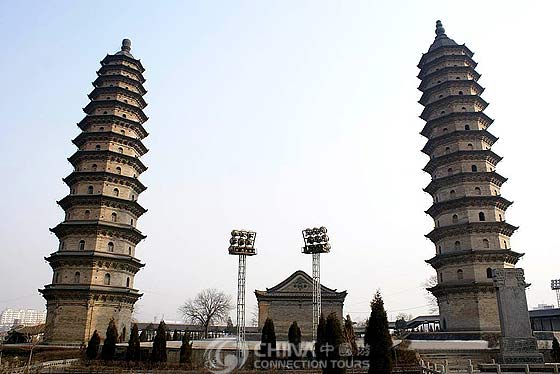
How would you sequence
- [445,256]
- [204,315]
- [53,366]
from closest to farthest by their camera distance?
1. [53,366]
2. [445,256]
3. [204,315]

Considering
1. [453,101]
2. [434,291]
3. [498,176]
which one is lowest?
[434,291]

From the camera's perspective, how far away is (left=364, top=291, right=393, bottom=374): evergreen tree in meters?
17.2

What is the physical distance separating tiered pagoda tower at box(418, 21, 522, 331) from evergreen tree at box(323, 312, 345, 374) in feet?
54.3

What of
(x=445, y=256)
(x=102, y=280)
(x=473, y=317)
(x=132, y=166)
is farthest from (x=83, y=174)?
(x=473, y=317)

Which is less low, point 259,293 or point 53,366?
point 259,293

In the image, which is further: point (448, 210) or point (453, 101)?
point (453, 101)

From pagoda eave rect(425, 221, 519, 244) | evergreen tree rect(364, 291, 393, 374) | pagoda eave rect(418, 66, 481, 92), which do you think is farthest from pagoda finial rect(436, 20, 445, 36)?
evergreen tree rect(364, 291, 393, 374)

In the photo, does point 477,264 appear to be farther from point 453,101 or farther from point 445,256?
point 453,101

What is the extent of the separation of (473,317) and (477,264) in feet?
12.5

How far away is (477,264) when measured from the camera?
33.4 metres

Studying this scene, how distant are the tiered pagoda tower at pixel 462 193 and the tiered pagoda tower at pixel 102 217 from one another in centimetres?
2450

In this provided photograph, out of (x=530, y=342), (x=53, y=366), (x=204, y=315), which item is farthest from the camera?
(x=204, y=315)

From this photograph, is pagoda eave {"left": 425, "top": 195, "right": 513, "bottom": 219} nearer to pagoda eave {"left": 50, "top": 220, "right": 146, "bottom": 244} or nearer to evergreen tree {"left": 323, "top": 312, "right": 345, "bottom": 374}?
evergreen tree {"left": 323, "top": 312, "right": 345, "bottom": 374}

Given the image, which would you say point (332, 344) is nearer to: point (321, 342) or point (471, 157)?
point (321, 342)
